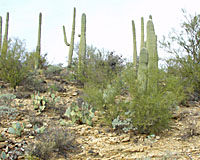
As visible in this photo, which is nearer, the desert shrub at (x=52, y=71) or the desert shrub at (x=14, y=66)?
the desert shrub at (x=14, y=66)

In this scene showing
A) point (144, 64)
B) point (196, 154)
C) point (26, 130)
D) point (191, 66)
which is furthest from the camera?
point (191, 66)

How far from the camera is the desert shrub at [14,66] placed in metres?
9.36

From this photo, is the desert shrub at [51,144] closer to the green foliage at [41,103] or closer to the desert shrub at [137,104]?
the desert shrub at [137,104]

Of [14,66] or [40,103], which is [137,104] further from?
[14,66]

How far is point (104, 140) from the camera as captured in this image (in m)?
5.62

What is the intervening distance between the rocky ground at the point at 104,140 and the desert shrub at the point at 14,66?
6.67 feet

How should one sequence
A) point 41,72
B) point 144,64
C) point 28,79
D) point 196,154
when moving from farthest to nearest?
1. point 41,72
2. point 28,79
3. point 144,64
4. point 196,154

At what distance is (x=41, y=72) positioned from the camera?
42.4 feet

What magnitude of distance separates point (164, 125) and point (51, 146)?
9.07 ft

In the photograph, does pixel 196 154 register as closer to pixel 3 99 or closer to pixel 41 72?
pixel 3 99

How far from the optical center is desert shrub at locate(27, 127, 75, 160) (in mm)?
4562

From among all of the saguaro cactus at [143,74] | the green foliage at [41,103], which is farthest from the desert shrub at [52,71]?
the saguaro cactus at [143,74]

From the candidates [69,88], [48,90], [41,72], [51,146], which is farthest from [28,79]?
[51,146]

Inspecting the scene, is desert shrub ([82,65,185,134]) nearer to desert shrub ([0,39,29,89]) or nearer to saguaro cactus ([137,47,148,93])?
saguaro cactus ([137,47,148,93])
